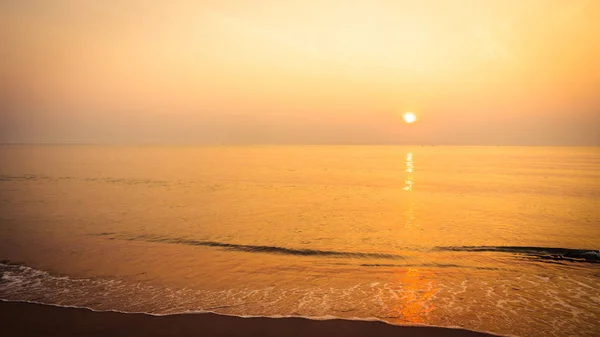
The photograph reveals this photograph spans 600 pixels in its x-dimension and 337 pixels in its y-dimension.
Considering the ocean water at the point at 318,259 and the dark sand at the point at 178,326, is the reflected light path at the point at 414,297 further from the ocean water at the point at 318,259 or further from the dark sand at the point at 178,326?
the dark sand at the point at 178,326

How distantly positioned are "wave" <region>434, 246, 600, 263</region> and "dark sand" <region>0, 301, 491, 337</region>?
10331mm

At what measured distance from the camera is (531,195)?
40594 mm

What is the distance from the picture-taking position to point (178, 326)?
9852 mm

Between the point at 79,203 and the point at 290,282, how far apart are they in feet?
90.1

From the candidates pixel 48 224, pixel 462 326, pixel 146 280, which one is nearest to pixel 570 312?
pixel 462 326

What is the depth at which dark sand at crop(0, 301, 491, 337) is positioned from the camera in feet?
31.0

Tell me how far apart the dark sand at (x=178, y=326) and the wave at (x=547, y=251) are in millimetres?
10331

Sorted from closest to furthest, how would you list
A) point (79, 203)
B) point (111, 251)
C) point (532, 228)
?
1. point (111, 251)
2. point (532, 228)
3. point (79, 203)

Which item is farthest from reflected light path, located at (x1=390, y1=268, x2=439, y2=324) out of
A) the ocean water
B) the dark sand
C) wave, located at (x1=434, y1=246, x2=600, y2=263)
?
wave, located at (x1=434, y1=246, x2=600, y2=263)

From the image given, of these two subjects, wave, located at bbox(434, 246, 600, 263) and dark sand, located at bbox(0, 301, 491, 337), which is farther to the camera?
wave, located at bbox(434, 246, 600, 263)

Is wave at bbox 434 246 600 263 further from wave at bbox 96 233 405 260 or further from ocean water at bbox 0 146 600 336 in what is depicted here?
wave at bbox 96 233 405 260

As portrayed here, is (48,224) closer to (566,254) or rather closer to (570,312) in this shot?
(570,312)

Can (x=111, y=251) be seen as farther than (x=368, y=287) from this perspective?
Yes

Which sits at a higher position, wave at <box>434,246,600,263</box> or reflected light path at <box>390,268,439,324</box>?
wave at <box>434,246,600,263</box>
